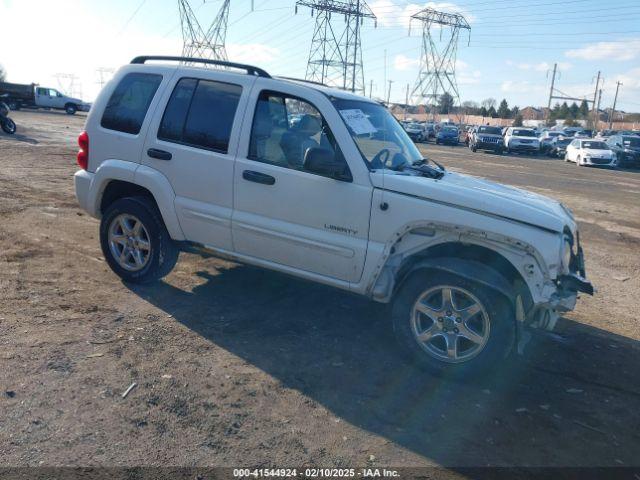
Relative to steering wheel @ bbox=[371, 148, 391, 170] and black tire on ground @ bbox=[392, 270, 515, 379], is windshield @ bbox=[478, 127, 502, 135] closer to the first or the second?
steering wheel @ bbox=[371, 148, 391, 170]

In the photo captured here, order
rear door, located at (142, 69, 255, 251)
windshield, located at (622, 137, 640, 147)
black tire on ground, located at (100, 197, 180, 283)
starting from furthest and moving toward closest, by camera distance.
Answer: windshield, located at (622, 137, 640, 147), black tire on ground, located at (100, 197, 180, 283), rear door, located at (142, 69, 255, 251)

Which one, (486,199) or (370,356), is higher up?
(486,199)

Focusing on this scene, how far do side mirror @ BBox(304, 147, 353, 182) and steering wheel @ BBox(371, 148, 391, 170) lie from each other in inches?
10.2

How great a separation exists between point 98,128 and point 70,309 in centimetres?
179

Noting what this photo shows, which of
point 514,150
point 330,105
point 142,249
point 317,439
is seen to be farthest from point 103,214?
point 514,150

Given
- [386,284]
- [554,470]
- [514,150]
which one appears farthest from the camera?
[514,150]

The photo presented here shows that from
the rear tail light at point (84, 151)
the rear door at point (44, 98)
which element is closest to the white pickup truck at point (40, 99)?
the rear door at point (44, 98)

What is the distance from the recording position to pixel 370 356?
14.6 feet

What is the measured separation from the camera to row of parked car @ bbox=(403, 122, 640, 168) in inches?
1227

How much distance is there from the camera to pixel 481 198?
4066mm

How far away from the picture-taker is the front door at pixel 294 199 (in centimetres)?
438

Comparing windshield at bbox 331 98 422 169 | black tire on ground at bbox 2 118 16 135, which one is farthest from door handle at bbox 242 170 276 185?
black tire on ground at bbox 2 118 16 135

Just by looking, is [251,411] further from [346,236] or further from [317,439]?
[346,236]

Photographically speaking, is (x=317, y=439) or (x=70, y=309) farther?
Answer: (x=70, y=309)
